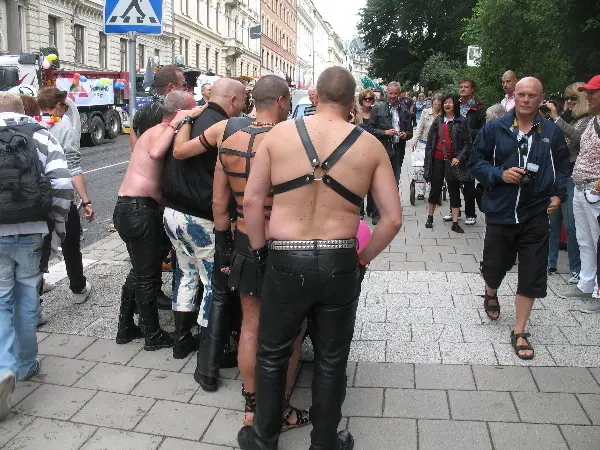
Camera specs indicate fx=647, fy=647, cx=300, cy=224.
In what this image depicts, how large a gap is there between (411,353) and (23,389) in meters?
2.49

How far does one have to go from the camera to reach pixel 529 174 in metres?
4.34

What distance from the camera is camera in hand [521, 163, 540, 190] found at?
4.33m

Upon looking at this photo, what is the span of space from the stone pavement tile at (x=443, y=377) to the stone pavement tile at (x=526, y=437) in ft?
1.65

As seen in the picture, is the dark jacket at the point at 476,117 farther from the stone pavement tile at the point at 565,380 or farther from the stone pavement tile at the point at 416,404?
the stone pavement tile at the point at 416,404

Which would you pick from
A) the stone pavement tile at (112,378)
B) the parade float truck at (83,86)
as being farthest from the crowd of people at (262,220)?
the parade float truck at (83,86)

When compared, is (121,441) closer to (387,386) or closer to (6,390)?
(6,390)

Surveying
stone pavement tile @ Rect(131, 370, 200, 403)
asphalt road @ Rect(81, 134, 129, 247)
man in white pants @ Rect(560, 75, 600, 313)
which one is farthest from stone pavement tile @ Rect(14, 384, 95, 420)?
asphalt road @ Rect(81, 134, 129, 247)

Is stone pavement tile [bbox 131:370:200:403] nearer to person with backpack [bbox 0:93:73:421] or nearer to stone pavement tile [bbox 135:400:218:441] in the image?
stone pavement tile [bbox 135:400:218:441]

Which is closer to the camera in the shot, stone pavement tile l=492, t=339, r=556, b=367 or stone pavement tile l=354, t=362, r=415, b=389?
stone pavement tile l=354, t=362, r=415, b=389

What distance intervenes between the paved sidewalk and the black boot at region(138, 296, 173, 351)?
13 cm

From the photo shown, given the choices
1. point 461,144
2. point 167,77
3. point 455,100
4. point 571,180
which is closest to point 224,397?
point 167,77

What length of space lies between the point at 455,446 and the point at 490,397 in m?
0.62

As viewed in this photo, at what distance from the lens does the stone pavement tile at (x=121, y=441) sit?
3.26 meters

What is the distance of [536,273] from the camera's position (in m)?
4.46
